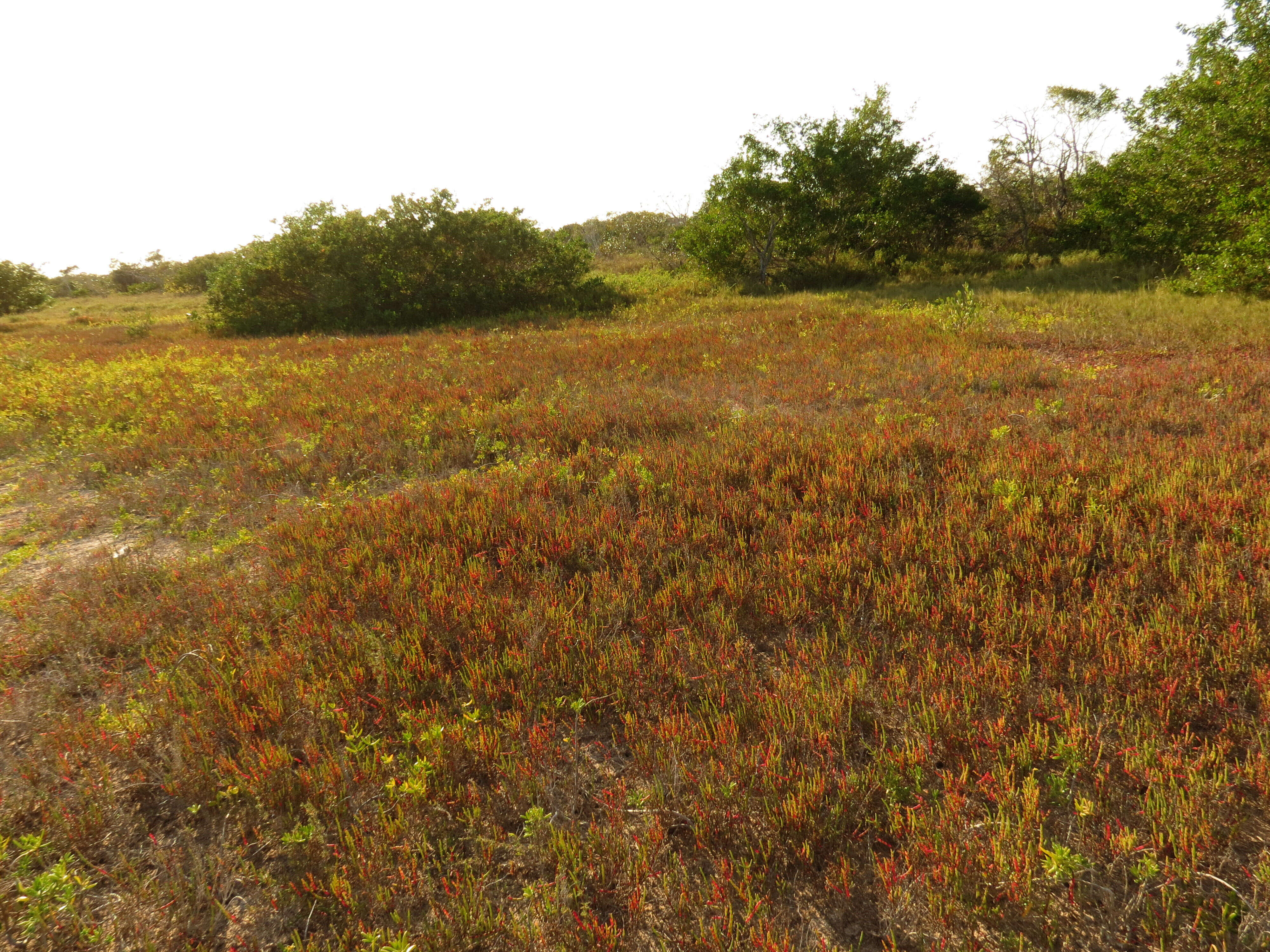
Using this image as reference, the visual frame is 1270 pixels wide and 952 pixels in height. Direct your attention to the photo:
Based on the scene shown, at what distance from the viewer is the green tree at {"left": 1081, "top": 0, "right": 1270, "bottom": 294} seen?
12391mm

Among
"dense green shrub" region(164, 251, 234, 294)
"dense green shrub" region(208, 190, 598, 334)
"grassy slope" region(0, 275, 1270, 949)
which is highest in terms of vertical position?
"dense green shrub" region(164, 251, 234, 294)

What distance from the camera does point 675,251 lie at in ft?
115

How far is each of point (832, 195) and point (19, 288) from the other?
45.3m

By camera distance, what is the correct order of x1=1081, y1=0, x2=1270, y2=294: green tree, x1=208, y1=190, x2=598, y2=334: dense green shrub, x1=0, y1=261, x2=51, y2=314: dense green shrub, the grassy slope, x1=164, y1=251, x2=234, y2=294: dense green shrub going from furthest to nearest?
x1=164, y1=251, x2=234, y2=294: dense green shrub < x1=0, y1=261, x2=51, y2=314: dense green shrub < x1=208, y1=190, x2=598, y2=334: dense green shrub < x1=1081, y1=0, x2=1270, y2=294: green tree < the grassy slope

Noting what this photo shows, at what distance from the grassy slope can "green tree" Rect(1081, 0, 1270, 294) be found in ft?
29.0

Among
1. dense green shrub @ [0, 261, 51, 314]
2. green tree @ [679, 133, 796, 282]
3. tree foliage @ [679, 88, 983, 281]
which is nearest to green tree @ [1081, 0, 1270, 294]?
tree foliage @ [679, 88, 983, 281]

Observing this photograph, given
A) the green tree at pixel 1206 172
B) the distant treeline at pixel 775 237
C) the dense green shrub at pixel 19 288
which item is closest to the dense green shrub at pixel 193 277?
the dense green shrub at pixel 19 288

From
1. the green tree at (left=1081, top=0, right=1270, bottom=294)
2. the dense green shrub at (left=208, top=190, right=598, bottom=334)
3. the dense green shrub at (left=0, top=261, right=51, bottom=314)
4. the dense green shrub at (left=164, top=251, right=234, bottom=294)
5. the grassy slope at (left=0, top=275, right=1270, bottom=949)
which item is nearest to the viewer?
the grassy slope at (left=0, top=275, right=1270, bottom=949)

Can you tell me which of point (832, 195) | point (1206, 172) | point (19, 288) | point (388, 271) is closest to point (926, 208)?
point (832, 195)

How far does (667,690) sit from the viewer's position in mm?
3293

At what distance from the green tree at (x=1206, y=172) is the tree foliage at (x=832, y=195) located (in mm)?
5673

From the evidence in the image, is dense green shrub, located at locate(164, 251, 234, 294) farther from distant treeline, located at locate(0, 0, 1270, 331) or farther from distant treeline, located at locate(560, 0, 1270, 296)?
distant treeline, located at locate(560, 0, 1270, 296)

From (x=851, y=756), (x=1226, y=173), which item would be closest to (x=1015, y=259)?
(x=1226, y=173)

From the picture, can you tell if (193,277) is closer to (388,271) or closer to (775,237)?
(388,271)
